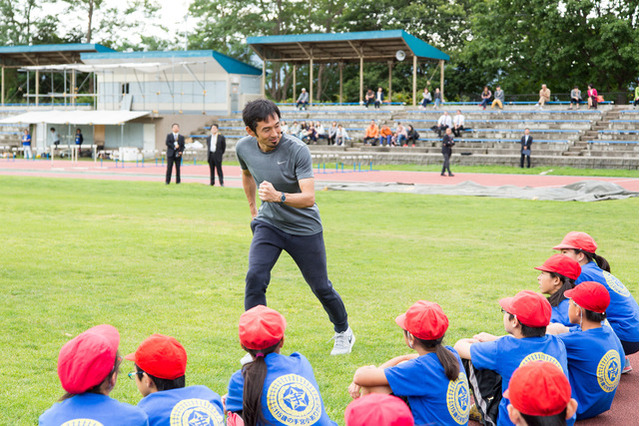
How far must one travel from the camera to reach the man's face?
5.88m

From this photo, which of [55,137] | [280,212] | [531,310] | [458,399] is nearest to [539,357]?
[531,310]

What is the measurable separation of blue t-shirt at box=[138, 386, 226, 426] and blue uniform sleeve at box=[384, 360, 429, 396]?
39.6 inches

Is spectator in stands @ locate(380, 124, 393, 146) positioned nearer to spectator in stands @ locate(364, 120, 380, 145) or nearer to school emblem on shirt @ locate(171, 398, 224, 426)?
spectator in stands @ locate(364, 120, 380, 145)

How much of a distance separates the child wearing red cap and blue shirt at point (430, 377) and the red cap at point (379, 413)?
39.2 inches

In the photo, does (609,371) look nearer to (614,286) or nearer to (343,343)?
(614,286)

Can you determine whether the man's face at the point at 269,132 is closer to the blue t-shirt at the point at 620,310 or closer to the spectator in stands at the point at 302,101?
the blue t-shirt at the point at 620,310

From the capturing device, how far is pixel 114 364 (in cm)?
345

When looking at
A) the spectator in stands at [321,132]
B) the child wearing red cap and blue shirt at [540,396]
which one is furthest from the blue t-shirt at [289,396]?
the spectator in stands at [321,132]

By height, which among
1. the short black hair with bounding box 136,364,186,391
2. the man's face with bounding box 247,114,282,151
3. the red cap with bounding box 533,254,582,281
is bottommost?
the short black hair with bounding box 136,364,186,391

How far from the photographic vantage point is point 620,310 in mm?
5996

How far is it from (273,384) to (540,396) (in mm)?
1361

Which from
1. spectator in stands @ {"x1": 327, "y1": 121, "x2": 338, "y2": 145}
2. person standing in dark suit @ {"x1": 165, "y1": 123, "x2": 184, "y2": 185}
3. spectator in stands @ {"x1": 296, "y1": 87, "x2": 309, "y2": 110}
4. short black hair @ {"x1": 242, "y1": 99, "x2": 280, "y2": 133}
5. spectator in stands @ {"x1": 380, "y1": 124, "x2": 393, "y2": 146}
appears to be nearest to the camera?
short black hair @ {"x1": 242, "y1": 99, "x2": 280, "y2": 133}

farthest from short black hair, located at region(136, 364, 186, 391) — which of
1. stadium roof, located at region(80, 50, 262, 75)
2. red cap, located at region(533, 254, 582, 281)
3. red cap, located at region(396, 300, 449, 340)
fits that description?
stadium roof, located at region(80, 50, 262, 75)

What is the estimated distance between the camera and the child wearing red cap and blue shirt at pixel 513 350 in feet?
14.9
